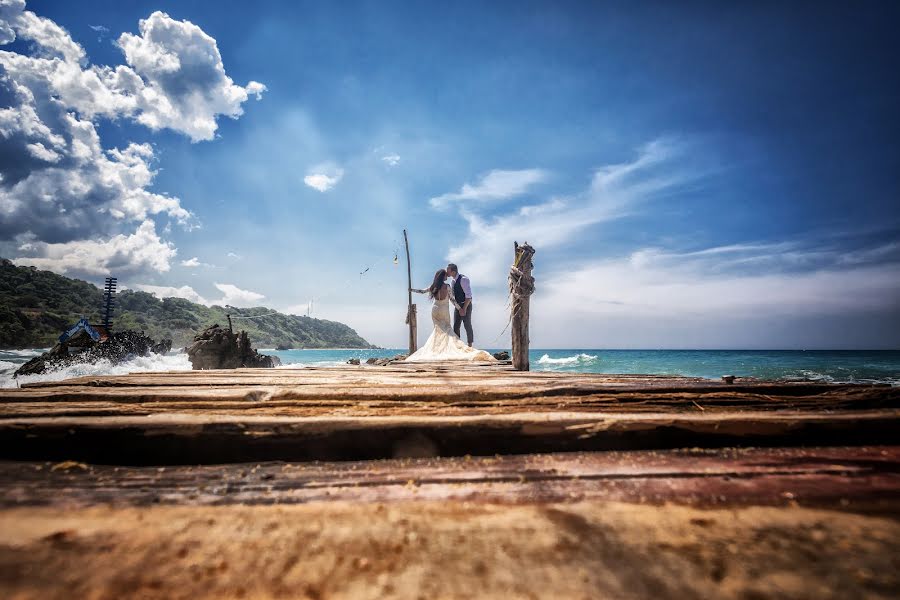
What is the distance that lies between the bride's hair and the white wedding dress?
184 millimetres

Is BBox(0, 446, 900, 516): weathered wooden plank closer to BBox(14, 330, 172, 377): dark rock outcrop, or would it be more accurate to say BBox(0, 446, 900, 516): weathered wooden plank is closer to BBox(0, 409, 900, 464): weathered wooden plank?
BBox(0, 409, 900, 464): weathered wooden plank

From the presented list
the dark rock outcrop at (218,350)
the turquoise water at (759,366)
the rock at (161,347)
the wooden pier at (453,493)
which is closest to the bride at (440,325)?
the turquoise water at (759,366)

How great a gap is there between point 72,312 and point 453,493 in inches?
3119

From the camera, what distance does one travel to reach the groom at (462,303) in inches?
366

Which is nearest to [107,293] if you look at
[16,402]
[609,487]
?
[16,402]

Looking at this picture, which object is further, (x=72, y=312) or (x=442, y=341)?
(x=72, y=312)

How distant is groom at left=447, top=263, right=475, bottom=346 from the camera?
930 cm

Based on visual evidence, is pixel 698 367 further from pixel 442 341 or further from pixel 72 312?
pixel 72 312

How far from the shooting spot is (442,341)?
880 centimetres

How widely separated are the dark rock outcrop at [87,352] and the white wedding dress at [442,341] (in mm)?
23475

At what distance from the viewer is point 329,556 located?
2.45 ft

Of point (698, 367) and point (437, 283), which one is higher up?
point (437, 283)

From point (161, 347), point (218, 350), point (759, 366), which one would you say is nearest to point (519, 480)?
point (218, 350)

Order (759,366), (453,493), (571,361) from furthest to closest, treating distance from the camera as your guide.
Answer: (571,361), (759,366), (453,493)
